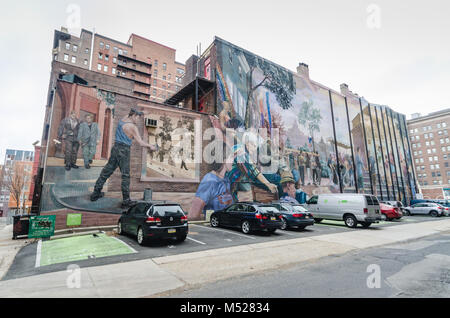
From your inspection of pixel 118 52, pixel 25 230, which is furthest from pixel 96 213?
pixel 118 52

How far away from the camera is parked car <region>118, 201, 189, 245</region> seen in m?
8.41

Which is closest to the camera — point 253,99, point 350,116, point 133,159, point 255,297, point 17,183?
point 255,297

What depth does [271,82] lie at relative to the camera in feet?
87.5

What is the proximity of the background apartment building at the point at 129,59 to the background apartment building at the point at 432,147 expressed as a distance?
86.7 metres

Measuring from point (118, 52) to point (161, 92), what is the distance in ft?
46.2

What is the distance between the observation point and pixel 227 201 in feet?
64.8

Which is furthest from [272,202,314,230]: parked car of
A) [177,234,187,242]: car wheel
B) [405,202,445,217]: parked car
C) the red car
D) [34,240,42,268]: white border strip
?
[405,202,445,217]: parked car

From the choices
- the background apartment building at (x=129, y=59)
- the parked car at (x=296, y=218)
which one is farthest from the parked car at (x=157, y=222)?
the background apartment building at (x=129, y=59)

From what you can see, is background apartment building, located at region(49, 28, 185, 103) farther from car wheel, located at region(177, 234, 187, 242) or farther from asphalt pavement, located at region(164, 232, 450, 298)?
asphalt pavement, located at region(164, 232, 450, 298)

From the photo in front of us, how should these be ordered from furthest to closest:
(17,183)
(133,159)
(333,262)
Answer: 1. (17,183)
2. (133,159)
3. (333,262)

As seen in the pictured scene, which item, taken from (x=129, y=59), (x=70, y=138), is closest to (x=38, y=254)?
(x=70, y=138)

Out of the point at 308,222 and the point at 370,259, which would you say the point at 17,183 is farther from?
the point at 370,259

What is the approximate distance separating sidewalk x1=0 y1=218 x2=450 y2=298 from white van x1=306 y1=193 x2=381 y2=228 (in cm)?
577

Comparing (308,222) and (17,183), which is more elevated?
(17,183)
